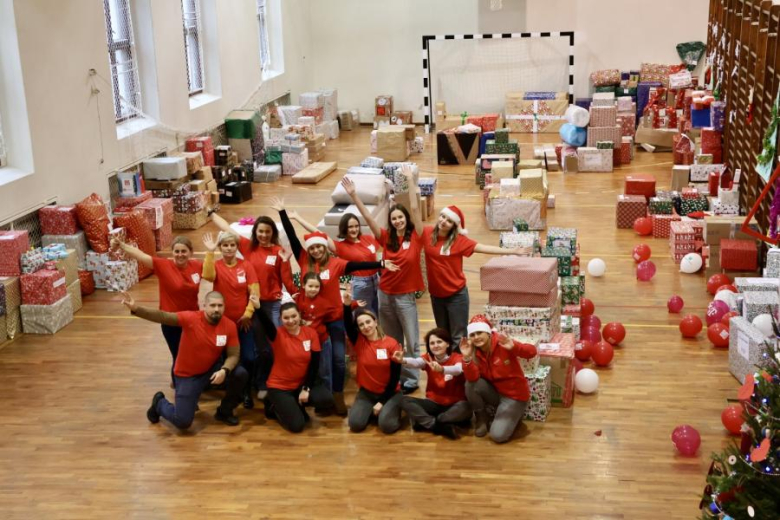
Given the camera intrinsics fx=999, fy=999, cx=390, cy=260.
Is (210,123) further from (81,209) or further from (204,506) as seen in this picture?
(204,506)

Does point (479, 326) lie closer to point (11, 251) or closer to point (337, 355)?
point (337, 355)

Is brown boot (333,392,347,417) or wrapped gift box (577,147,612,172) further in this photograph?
wrapped gift box (577,147,612,172)

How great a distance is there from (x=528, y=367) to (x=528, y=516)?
174 cm

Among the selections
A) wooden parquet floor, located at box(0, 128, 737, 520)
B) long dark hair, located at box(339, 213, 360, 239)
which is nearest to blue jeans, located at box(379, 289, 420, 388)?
long dark hair, located at box(339, 213, 360, 239)

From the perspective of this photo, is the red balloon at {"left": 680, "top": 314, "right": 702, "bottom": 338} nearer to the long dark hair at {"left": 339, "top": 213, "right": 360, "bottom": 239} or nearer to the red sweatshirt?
the red sweatshirt

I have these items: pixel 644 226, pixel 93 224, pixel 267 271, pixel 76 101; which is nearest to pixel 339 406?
pixel 267 271

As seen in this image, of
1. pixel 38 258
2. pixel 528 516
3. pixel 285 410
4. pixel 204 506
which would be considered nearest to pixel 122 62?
pixel 38 258

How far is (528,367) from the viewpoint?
8578mm

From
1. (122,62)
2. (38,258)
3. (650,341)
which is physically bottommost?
(650,341)

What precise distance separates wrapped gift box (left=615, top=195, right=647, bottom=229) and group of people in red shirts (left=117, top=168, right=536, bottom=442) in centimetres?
594

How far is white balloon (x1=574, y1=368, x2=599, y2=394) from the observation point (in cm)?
910

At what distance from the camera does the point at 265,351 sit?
9.12m

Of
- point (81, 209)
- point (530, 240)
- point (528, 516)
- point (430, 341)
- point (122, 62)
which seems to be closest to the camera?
point (528, 516)

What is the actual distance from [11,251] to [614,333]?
6.67 m
